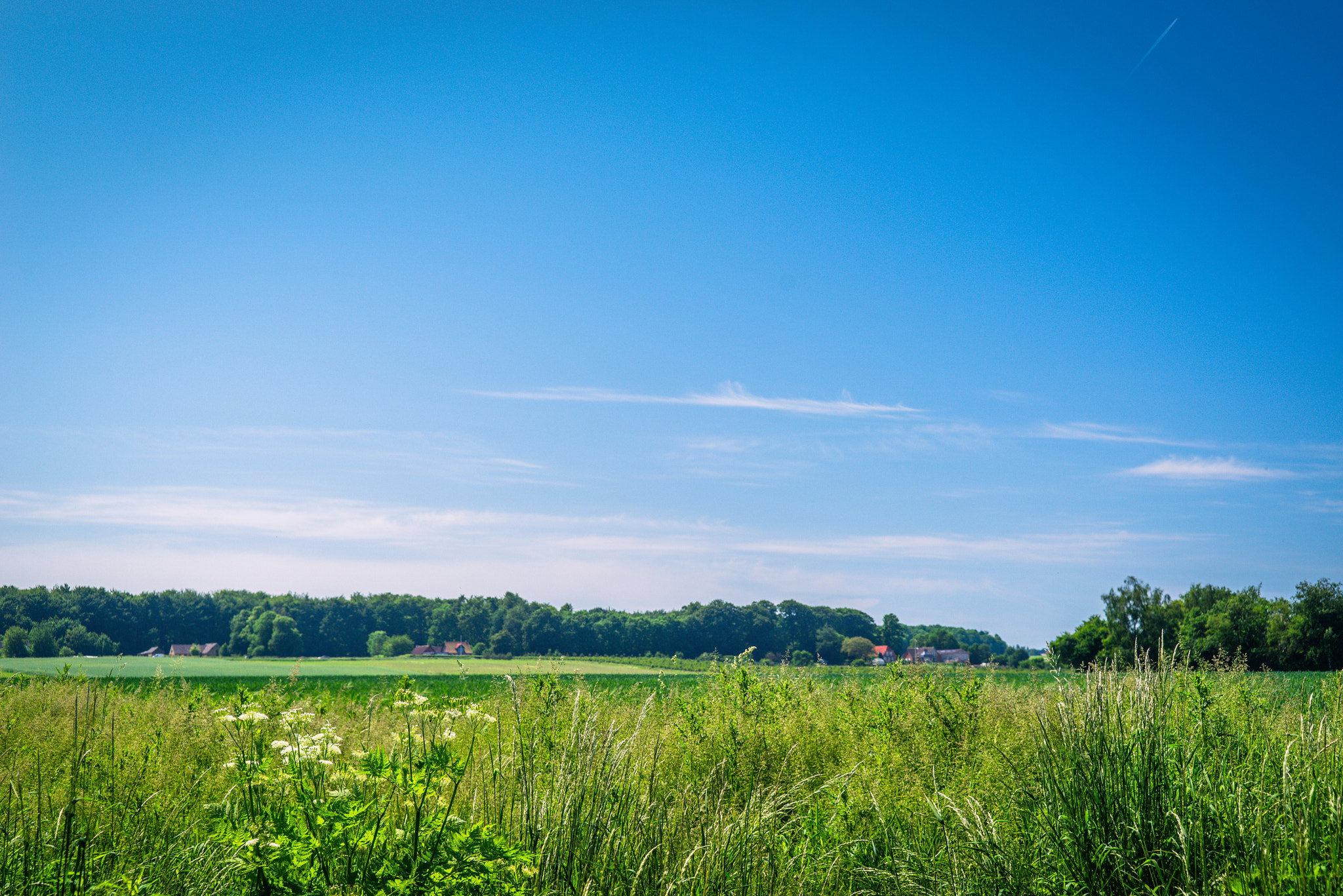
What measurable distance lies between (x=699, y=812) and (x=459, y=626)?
8876cm

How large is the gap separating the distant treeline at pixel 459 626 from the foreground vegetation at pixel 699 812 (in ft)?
224

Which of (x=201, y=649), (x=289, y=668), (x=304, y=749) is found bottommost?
(x=201, y=649)

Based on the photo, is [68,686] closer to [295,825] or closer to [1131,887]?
[295,825]

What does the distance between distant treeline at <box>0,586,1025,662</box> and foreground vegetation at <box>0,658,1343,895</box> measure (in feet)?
224

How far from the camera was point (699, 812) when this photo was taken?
4.45 meters

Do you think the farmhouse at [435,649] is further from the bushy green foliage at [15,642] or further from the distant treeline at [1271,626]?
the distant treeline at [1271,626]

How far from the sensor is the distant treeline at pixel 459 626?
75.8 meters

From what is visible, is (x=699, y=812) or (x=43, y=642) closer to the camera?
(x=699, y=812)

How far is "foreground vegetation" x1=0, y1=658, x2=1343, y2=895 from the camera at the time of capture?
138 inches

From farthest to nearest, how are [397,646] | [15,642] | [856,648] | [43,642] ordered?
[397,646]
[856,648]
[43,642]
[15,642]

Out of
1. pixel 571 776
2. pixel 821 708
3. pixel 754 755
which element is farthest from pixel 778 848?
pixel 821 708

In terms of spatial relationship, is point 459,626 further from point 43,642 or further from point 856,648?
point 856,648

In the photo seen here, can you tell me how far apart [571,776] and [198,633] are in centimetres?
9301

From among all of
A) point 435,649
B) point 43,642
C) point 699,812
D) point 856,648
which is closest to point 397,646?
point 435,649
